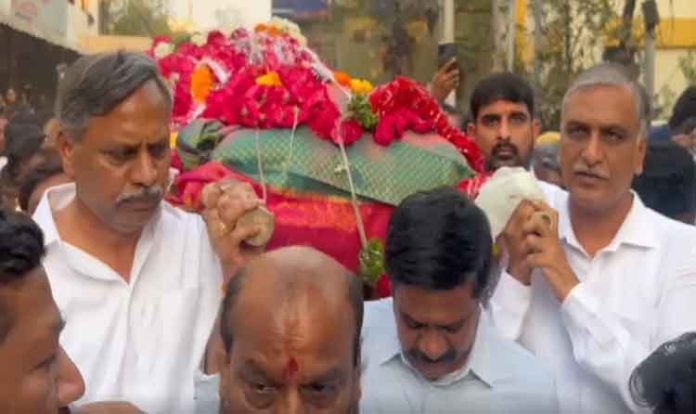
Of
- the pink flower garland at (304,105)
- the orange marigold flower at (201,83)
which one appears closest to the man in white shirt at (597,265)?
the pink flower garland at (304,105)

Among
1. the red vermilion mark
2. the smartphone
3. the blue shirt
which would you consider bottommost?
the blue shirt

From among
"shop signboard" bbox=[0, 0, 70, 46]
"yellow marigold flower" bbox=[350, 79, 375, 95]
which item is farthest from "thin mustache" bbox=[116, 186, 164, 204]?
"shop signboard" bbox=[0, 0, 70, 46]

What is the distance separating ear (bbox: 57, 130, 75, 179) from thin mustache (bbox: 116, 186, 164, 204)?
Result: 144mm

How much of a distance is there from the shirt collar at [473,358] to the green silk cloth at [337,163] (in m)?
0.44

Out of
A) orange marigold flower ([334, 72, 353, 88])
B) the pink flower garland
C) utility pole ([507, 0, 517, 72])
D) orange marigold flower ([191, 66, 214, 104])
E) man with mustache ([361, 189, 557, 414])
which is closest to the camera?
man with mustache ([361, 189, 557, 414])

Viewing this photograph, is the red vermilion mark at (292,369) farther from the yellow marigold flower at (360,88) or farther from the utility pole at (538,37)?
the utility pole at (538,37)

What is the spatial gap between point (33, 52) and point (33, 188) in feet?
66.1

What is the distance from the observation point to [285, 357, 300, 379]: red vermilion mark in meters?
2.27

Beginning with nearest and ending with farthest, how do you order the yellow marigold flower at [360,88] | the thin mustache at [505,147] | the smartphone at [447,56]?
the yellow marigold flower at [360,88], the thin mustache at [505,147], the smartphone at [447,56]

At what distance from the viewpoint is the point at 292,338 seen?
2287 millimetres

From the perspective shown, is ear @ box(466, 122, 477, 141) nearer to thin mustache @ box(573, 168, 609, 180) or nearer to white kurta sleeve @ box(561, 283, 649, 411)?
thin mustache @ box(573, 168, 609, 180)

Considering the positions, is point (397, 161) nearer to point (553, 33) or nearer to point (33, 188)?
point (33, 188)

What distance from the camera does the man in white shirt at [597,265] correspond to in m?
3.13

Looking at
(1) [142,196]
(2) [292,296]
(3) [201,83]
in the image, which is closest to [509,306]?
(1) [142,196]
